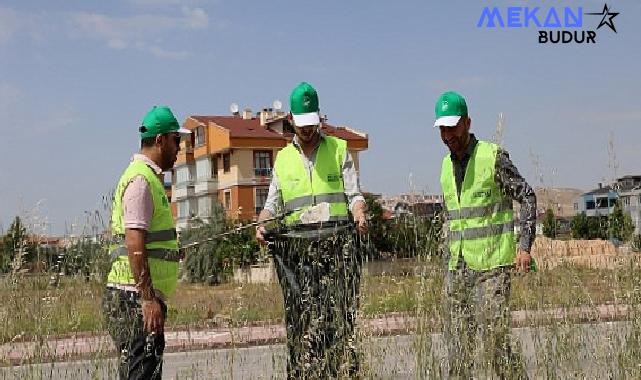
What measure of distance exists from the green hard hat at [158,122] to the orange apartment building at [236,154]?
47189 millimetres

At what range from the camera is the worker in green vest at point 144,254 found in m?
3.70

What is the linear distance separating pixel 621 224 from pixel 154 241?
298cm

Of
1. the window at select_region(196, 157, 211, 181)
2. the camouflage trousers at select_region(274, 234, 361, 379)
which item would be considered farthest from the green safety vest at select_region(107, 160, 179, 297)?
the window at select_region(196, 157, 211, 181)

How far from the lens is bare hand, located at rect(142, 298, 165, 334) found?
3678 millimetres

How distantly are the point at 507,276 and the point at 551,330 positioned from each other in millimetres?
486

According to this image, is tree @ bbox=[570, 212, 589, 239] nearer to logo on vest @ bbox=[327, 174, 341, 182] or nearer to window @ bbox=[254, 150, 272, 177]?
logo on vest @ bbox=[327, 174, 341, 182]

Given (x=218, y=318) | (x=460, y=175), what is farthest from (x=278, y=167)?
(x=218, y=318)

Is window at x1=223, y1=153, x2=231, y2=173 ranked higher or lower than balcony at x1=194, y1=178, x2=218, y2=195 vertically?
higher

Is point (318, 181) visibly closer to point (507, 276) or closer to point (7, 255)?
point (507, 276)

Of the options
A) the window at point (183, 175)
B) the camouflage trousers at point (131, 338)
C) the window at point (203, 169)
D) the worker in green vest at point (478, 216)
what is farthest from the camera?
the window at point (183, 175)

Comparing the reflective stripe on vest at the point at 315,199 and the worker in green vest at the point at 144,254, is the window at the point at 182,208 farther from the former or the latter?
the worker in green vest at the point at 144,254

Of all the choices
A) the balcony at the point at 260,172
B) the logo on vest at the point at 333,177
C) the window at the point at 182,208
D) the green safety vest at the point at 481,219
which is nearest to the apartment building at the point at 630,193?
the green safety vest at the point at 481,219

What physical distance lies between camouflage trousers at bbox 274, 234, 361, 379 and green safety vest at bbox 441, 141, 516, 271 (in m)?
0.60

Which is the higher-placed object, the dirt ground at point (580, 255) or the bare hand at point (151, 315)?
the dirt ground at point (580, 255)
